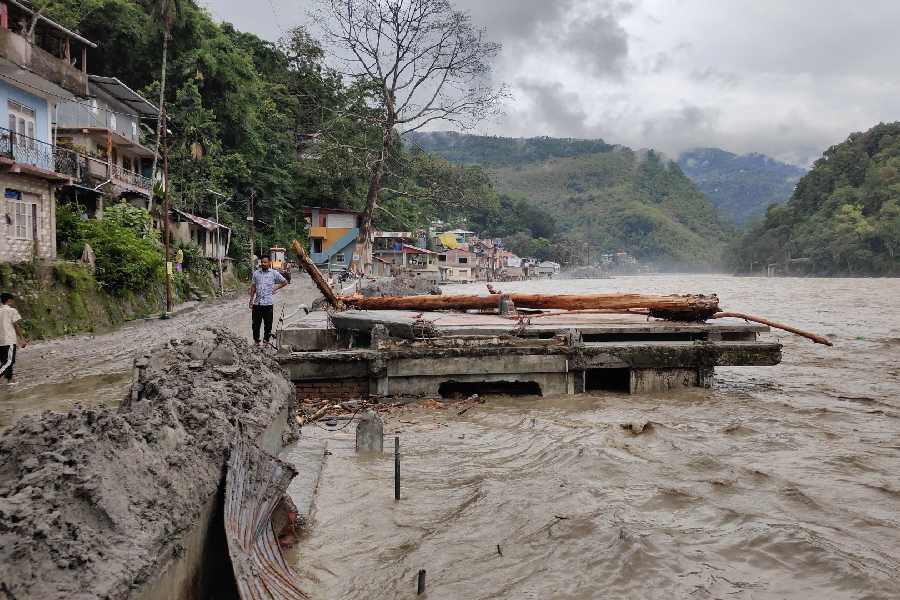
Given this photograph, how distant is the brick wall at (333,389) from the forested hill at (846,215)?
78.2m

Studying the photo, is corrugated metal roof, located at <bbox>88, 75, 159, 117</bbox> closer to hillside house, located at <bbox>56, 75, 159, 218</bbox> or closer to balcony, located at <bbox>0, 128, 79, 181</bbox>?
hillside house, located at <bbox>56, 75, 159, 218</bbox>

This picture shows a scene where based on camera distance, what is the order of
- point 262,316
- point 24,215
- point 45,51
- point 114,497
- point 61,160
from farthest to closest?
point 61,160 < point 45,51 < point 24,215 < point 262,316 < point 114,497

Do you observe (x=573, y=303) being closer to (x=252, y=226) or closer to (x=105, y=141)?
(x=105, y=141)

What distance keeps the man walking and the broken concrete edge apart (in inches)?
245

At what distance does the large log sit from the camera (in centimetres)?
1054

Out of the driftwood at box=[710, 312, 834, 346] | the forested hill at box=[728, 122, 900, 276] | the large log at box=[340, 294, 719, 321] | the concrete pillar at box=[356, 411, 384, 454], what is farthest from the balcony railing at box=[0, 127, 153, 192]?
the forested hill at box=[728, 122, 900, 276]

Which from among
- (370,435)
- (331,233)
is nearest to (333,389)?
(370,435)

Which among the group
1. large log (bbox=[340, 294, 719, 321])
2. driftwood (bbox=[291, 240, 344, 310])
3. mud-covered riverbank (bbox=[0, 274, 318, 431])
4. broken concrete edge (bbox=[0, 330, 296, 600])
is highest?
driftwood (bbox=[291, 240, 344, 310])

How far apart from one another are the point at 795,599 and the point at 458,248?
88.0 m

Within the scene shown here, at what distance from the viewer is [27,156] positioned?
→ 63.0 ft

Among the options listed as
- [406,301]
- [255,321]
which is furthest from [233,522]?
[406,301]

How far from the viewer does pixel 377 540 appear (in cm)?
440

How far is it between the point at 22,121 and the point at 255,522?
869 inches

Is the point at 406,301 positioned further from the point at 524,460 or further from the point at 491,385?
the point at 524,460
